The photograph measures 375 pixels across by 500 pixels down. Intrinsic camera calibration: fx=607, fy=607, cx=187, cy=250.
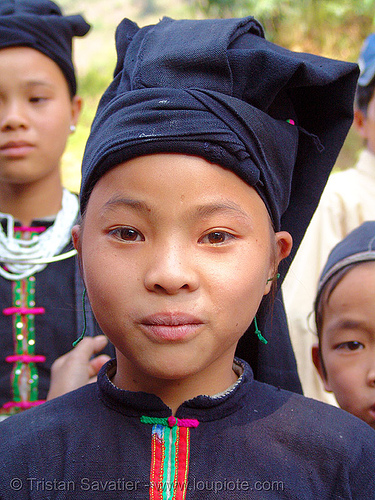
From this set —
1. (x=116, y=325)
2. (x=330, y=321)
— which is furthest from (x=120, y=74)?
(x=330, y=321)

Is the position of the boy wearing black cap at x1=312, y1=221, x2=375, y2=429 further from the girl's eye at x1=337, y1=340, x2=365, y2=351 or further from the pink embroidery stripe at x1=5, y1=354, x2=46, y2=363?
the pink embroidery stripe at x1=5, y1=354, x2=46, y2=363

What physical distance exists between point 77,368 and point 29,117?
3.48 ft

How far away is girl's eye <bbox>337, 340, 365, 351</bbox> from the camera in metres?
1.93

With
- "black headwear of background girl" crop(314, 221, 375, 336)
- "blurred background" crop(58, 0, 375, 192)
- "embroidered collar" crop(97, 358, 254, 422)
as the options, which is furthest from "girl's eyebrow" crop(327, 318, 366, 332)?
"blurred background" crop(58, 0, 375, 192)

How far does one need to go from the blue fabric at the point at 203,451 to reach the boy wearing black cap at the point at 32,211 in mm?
876

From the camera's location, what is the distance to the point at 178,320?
1362 millimetres

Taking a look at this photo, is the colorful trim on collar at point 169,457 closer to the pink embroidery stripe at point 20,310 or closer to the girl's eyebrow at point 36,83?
the pink embroidery stripe at point 20,310

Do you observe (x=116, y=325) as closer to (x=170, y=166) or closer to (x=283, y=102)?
(x=170, y=166)

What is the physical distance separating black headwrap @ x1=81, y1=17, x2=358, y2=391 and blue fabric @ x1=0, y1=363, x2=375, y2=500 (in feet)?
1.26

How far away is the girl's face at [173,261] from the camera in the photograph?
53.9 inches

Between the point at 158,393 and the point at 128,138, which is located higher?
the point at 128,138

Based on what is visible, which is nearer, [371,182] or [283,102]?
[283,102]

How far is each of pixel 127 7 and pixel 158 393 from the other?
14.7 metres

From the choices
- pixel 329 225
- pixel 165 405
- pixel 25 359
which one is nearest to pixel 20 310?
pixel 25 359
